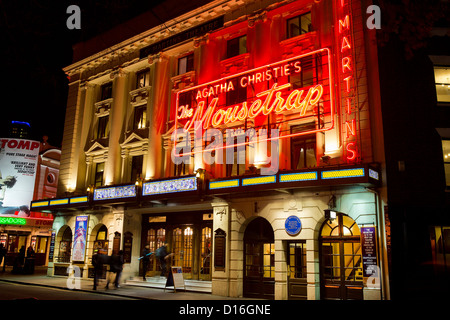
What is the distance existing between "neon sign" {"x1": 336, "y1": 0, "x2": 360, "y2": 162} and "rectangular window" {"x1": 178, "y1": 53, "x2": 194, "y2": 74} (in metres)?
8.76

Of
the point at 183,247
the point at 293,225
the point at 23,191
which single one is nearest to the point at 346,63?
the point at 293,225

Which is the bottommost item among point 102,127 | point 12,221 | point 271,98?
point 12,221

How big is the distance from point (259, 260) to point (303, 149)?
17.3 feet

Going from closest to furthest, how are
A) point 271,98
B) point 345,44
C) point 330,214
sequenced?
1. point 330,214
2. point 345,44
3. point 271,98

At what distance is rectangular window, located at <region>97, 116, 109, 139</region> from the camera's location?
1002 inches

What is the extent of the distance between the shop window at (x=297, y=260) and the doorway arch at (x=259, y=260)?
0.94 metres

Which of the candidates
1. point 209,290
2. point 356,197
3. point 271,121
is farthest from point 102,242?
point 356,197

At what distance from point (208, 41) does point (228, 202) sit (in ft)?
30.0

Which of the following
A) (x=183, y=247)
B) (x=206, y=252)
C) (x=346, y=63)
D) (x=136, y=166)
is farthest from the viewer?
(x=136, y=166)

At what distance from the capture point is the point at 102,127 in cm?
2567

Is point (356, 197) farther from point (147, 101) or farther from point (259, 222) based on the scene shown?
point (147, 101)

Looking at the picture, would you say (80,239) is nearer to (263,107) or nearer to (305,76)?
(263,107)

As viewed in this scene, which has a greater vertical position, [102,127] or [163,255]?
[102,127]

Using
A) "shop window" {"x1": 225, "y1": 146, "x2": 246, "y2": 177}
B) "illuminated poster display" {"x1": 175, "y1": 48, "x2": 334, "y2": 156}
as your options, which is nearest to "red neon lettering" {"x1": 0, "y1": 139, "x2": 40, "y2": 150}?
"illuminated poster display" {"x1": 175, "y1": 48, "x2": 334, "y2": 156}
